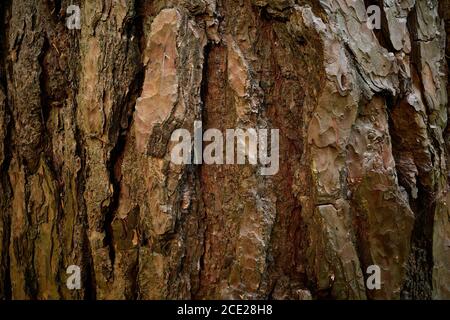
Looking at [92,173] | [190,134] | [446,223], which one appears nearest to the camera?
→ [190,134]

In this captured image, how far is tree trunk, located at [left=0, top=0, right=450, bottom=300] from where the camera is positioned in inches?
66.1

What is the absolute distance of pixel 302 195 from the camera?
1728mm

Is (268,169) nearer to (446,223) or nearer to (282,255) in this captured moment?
(282,255)

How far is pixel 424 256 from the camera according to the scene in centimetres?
191

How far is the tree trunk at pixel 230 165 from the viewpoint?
1679 millimetres

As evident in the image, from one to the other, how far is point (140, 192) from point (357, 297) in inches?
39.1

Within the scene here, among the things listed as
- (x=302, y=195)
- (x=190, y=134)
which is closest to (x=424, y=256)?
(x=302, y=195)

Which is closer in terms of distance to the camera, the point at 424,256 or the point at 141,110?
the point at 141,110

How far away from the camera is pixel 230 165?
173cm

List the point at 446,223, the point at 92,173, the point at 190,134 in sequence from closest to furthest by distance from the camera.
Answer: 1. the point at 190,134
2. the point at 92,173
3. the point at 446,223
